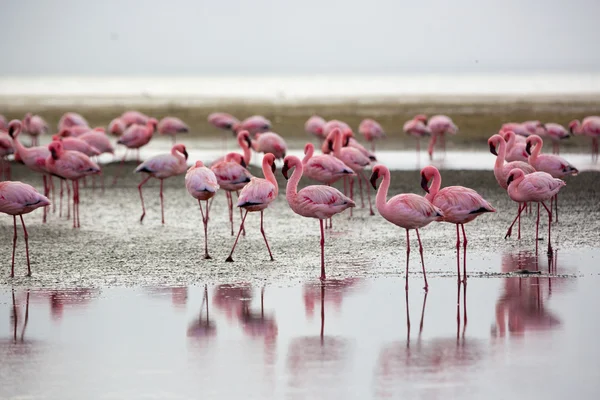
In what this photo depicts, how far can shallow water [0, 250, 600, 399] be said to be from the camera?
251 inches

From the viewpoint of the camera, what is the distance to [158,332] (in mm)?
7707

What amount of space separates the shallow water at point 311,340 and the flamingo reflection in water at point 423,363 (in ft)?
0.04

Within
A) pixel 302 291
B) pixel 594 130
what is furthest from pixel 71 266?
pixel 594 130

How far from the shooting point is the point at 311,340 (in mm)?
7430

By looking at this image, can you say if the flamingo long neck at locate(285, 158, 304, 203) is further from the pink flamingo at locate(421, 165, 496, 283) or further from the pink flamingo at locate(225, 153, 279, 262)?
the pink flamingo at locate(421, 165, 496, 283)

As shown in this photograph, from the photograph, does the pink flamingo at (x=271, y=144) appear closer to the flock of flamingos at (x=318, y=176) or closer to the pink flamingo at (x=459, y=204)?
the flock of flamingos at (x=318, y=176)

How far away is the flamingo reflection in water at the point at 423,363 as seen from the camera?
20.6ft

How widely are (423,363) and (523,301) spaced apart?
203cm

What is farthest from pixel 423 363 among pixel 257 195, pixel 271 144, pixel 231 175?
pixel 271 144

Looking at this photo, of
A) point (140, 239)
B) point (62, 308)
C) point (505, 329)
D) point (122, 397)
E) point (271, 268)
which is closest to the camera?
point (122, 397)

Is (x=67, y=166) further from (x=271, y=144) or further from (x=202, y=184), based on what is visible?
(x=271, y=144)

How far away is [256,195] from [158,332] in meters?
2.93

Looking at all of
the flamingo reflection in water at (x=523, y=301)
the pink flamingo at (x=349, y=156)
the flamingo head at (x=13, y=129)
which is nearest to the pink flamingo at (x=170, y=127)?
the flamingo head at (x=13, y=129)

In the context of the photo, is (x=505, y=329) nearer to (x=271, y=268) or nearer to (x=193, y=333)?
(x=193, y=333)
